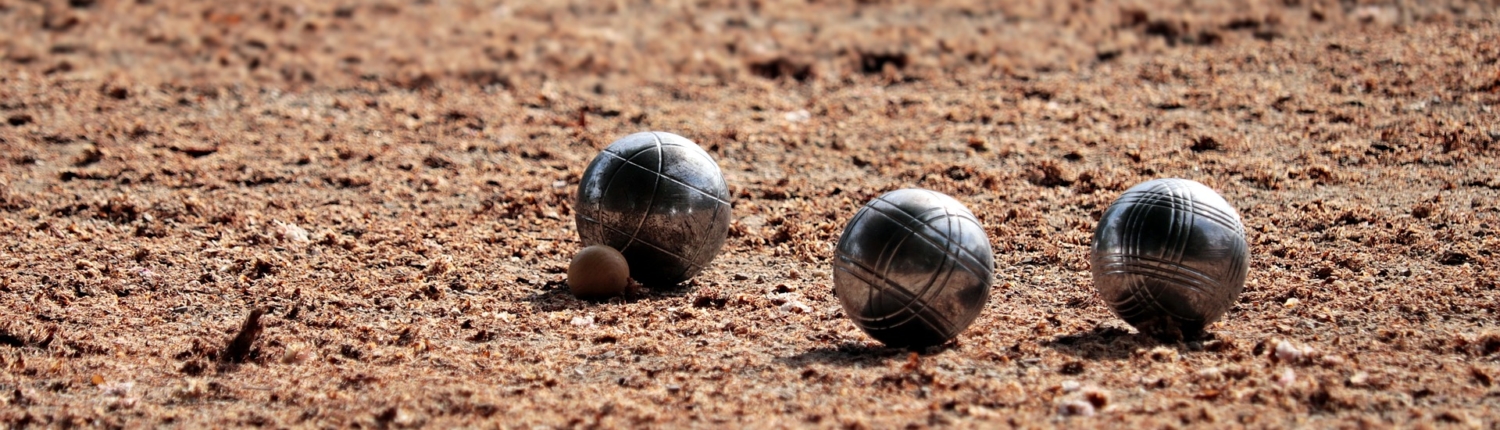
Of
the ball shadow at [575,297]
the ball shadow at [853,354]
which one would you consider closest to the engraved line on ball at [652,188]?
the ball shadow at [575,297]

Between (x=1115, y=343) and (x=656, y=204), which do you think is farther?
(x=656, y=204)

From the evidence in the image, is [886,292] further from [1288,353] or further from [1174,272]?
[1288,353]

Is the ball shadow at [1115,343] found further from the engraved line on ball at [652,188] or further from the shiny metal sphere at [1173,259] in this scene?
the engraved line on ball at [652,188]

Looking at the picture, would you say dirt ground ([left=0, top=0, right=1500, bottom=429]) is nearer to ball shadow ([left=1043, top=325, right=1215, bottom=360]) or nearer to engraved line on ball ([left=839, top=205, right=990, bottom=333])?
ball shadow ([left=1043, top=325, right=1215, bottom=360])

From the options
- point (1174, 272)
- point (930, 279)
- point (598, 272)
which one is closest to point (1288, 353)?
point (1174, 272)

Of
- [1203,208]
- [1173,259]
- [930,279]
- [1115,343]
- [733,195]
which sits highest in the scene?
[1203,208]

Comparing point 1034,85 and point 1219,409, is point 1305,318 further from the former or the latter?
point 1034,85

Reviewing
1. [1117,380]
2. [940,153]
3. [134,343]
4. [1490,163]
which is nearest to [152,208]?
[134,343]
